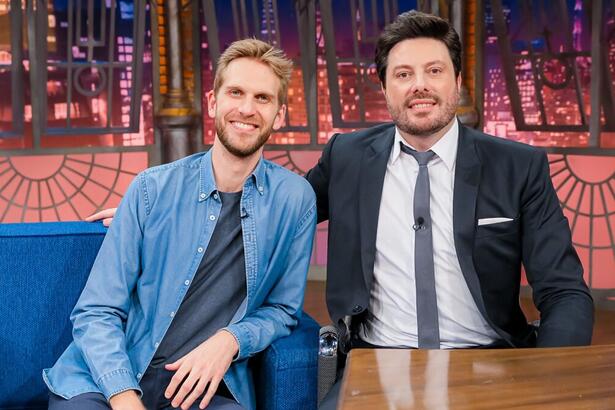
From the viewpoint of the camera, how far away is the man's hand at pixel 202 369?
1913mm

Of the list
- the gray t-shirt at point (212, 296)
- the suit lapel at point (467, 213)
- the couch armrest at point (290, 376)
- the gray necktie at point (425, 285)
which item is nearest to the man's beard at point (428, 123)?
the suit lapel at point (467, 213)

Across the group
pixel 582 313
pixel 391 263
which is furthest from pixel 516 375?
pixel 391 263

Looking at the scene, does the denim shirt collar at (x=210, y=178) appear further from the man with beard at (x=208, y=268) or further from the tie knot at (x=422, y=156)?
the tie knot at (x=422, y=156)

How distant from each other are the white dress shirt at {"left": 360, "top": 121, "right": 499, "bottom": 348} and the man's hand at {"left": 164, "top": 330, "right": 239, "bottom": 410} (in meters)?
0.45

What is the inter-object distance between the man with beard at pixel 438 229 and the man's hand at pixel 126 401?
578mm

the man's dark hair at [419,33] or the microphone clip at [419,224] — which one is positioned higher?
the man's dark hair at [419,33]

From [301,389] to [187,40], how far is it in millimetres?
3986

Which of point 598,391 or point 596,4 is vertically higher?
point 596,4

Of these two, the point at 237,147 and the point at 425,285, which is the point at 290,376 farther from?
the point at 237,147

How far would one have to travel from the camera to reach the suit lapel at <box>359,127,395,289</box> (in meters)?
2.20

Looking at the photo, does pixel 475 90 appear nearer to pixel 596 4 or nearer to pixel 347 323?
pixel 596 4

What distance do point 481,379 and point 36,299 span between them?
131 centimetres

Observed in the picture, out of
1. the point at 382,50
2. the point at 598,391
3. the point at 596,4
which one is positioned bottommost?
the point at 598,391

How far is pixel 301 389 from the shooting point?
2053 millimetres
